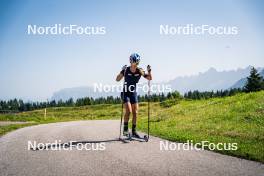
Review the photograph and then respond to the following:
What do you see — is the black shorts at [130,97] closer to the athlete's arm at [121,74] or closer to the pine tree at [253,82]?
the athlete's arm at [121,74]

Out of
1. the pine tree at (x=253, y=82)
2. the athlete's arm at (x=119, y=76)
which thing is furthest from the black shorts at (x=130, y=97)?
the pine tree at (x=253, y=82)

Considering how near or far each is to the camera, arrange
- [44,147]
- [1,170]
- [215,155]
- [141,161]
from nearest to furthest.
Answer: [1,170] → [141,161] → [215,155] → [44,147]

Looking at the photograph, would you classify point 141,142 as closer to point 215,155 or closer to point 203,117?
point 215,155

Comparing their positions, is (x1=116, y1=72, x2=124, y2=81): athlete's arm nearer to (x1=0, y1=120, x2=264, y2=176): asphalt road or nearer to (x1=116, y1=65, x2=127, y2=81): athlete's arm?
(x1=116, y1=65, x2=127, y2=81): athlete's arm

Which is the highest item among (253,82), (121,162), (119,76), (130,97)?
(253,82)

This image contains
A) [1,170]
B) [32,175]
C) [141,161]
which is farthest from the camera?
[141,161]

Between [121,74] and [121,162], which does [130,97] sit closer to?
[121,74]

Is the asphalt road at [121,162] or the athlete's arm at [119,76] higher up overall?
the athlete's arm at [119,76]

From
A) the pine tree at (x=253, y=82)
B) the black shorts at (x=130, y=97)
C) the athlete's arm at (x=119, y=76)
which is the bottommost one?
the black shorts at (x=130, y=97)

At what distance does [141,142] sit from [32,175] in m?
5.49

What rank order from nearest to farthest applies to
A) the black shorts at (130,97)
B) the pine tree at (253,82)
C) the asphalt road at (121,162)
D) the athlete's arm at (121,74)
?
the asphalt road at (121,162), the black shorts at (130,97), the athlete's arm at (121,74), the pine tree at (253,82)

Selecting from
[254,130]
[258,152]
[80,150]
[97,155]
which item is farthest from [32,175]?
[254,130]

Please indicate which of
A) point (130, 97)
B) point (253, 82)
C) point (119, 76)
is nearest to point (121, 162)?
point (130, 97)

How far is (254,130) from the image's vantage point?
14.0 meters
